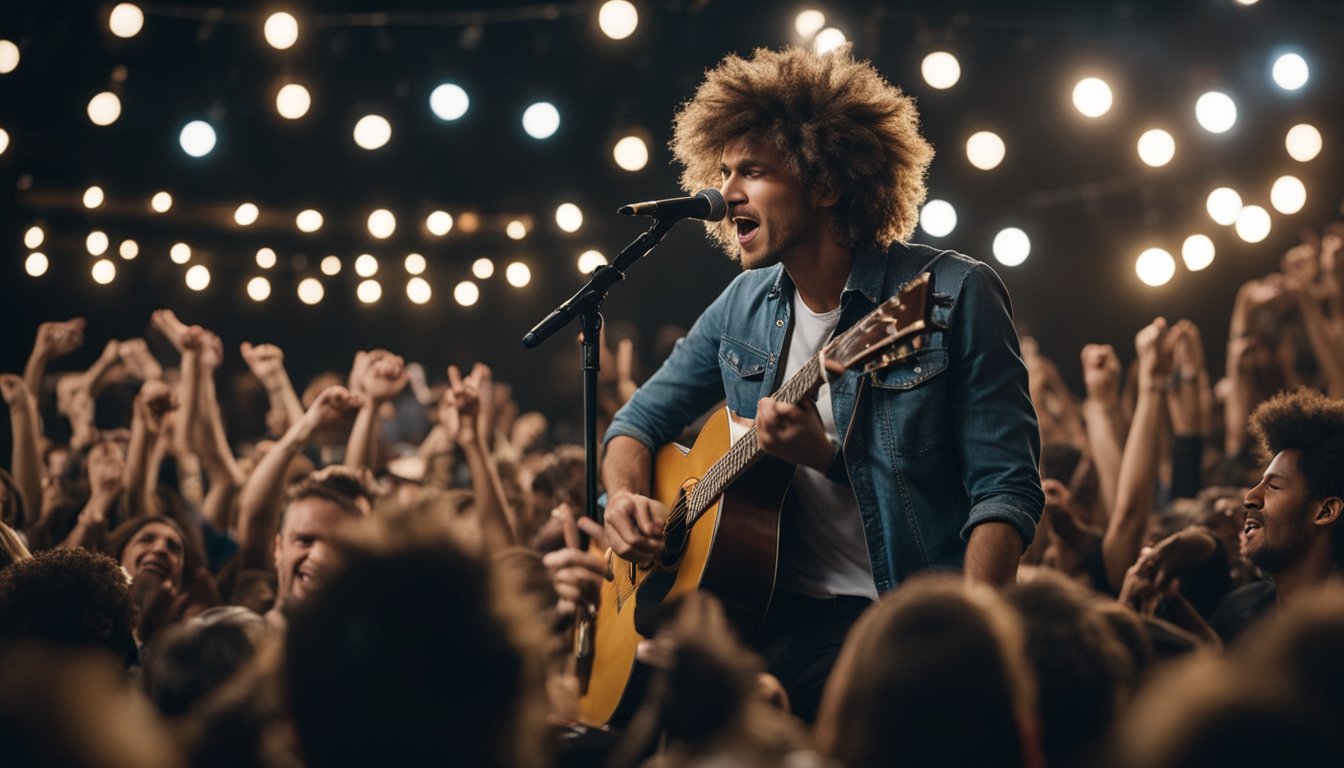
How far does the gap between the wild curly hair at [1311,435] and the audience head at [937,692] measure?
7.66ft

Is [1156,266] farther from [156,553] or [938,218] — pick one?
[156,553]

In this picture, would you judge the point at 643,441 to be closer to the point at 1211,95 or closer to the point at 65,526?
the point at 65,526

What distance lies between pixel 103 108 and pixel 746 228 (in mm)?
5350

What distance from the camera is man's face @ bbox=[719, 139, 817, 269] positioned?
3061 millimetres

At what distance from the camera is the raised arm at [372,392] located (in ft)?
16.8

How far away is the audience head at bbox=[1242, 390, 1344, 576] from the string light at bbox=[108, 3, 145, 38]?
20.8 ft

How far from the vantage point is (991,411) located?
106 inches

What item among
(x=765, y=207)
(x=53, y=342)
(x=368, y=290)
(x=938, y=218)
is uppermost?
(x=368, y=290)

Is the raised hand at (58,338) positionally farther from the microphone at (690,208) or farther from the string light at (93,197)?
the string light at (93,197)

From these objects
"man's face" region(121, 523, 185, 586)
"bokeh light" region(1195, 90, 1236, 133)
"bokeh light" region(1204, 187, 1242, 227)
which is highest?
"bokeh light" region(1195, 90, 1236, 133)

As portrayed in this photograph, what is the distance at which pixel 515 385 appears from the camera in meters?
12.2

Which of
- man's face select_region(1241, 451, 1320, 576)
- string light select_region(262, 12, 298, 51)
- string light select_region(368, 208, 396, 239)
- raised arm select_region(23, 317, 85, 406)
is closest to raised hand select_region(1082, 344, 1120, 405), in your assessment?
man's face select_region(1241, 451, 1320, 576)

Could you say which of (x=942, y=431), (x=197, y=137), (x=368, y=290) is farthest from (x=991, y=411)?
(x=368, y=290)

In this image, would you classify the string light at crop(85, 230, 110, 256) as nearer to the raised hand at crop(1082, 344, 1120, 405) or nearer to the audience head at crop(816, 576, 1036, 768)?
the raised hand at crop(1082, 344, 1120, 405)
